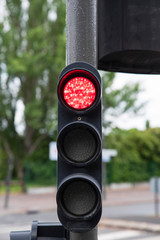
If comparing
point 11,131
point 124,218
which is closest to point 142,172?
point 11,131

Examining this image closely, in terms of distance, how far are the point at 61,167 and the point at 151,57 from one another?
0.88m

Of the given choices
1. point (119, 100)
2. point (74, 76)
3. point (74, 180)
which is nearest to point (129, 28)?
point (74, 76)

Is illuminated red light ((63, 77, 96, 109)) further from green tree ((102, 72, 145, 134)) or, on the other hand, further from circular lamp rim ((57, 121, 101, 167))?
green tree ((102, 72, 145, 134))

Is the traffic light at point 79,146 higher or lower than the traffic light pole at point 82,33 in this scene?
lower

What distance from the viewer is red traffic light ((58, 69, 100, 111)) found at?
2.04 metres

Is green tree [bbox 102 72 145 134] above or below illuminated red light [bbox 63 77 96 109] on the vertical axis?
below

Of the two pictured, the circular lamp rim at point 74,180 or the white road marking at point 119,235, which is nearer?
the circular lamp rim at point 74,180

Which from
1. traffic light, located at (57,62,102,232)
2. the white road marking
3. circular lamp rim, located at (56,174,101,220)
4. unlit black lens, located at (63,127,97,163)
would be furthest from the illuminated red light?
the white road marking

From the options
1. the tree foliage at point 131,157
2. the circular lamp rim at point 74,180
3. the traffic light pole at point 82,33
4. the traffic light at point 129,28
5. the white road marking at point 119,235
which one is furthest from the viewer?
the tree foliage at point 131,157

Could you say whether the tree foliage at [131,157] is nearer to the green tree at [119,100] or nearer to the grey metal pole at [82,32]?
the green tree at [119,100]

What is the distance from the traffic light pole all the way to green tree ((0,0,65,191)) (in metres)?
24.8

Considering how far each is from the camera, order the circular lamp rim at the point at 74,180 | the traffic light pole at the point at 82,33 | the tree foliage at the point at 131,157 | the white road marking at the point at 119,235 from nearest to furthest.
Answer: the circular lamp rim at the point at 74,180
the traffic light pole at the point at 82,33
the white road marking at the point at 119,235
the tree foliage at the point at 131,157

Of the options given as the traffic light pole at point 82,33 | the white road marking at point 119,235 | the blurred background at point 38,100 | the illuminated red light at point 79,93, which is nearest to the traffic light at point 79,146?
the illuminated red light at point 79,93

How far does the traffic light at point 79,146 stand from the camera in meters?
1.98
